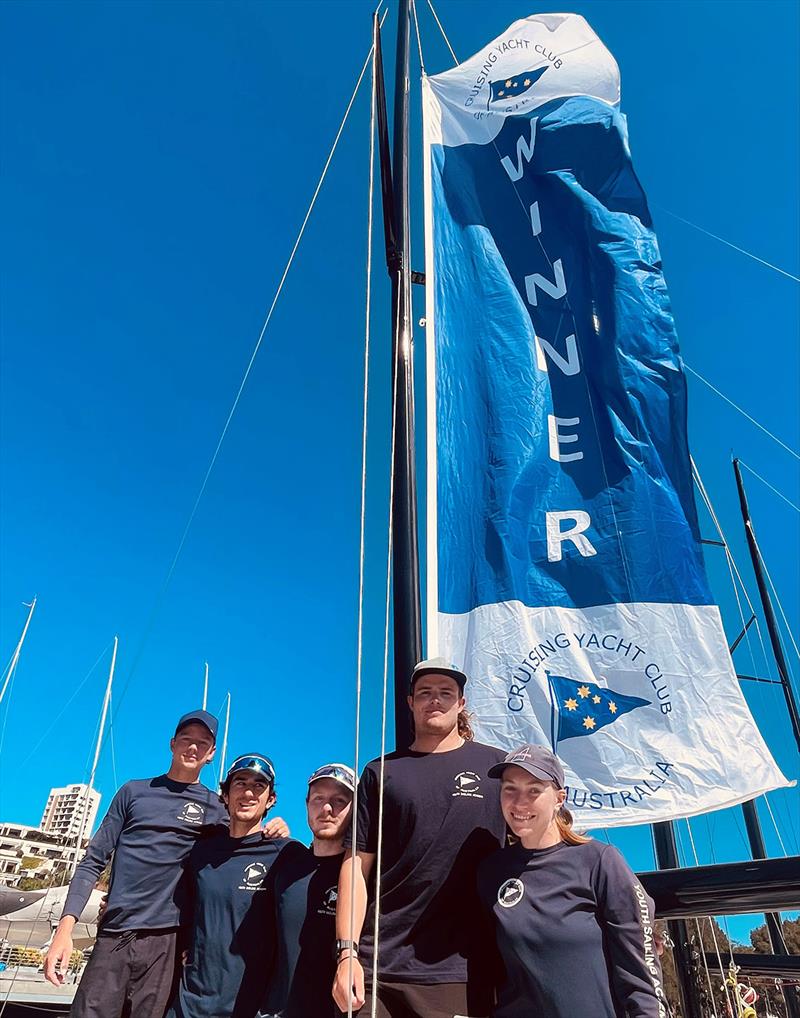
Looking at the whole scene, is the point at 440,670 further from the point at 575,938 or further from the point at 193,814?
the point at 193,814

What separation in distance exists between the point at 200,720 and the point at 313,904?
122 cm

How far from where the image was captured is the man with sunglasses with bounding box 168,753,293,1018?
2.54 metres

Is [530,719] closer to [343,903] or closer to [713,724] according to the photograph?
[713,724]

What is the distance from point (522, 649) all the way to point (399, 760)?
1.31 m

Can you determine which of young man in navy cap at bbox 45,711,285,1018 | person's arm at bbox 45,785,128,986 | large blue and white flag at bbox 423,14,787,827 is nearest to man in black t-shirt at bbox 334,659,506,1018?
young man in navy cap at bbox 45,711,285,1018

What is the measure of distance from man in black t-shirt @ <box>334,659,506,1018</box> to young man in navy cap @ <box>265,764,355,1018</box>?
254 millimetres

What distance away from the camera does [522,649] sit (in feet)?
11.7

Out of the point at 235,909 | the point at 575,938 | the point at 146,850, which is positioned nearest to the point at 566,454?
the point at 575,938

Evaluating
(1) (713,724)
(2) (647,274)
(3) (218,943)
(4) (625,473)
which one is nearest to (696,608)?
(1) (713,724)

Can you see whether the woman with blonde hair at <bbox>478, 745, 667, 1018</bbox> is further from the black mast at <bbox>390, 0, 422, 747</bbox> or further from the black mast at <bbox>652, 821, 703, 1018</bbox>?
the black mast at <bbox>390, 0, 422, 747</bbox>

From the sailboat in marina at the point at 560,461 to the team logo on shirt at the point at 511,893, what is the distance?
406mm

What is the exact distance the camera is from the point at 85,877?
3.06m

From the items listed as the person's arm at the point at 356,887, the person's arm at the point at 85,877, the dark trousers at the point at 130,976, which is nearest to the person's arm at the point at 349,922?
the person's arm at the point at 356,887

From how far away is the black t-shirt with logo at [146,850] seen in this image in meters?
2.90
